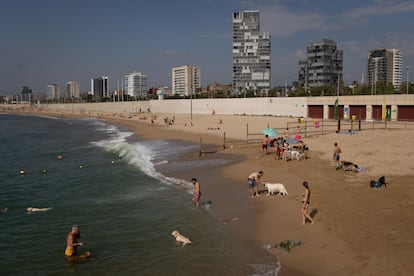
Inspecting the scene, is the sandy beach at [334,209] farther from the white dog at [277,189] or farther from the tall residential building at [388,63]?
the tall residential building at [388,63]

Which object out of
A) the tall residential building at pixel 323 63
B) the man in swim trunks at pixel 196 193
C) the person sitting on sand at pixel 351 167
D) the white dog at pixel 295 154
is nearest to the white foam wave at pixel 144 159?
the man in swim trunks at pixel 196 193

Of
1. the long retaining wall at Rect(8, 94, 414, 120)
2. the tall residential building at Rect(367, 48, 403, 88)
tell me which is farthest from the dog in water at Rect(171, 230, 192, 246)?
the tall residential building at Rect(367, 48, 403, 88)

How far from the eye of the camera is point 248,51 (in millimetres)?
141625

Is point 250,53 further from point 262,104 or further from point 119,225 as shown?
point 119,225

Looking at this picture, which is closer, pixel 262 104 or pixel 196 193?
pixel 196 193

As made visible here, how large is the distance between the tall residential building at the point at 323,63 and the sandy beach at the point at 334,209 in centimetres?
11855

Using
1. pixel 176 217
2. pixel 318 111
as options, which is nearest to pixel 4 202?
pixel 176 217

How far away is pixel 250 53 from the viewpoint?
14138 centimetres

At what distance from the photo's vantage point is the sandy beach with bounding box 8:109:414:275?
31.2ft

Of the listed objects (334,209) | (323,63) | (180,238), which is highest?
(323,63)

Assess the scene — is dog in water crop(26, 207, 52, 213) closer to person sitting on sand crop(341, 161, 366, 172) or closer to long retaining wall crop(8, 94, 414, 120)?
person sitting on sand crop(341, 161, 366, 172)

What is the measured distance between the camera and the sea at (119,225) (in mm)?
10477

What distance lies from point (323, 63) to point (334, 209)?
133103mm

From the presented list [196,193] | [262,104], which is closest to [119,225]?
[196,193]
